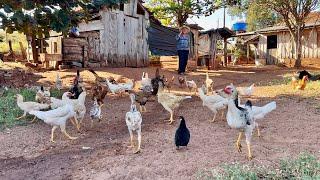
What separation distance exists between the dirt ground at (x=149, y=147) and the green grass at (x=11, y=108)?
1.24 feet

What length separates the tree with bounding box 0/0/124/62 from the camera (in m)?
7.85

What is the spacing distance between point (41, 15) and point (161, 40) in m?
13.1

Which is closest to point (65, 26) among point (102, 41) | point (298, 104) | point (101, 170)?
point (101, 170)

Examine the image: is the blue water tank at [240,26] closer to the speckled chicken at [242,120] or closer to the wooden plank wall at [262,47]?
the wooden plank wall at [262,47]

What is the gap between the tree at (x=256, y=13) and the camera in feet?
87.4

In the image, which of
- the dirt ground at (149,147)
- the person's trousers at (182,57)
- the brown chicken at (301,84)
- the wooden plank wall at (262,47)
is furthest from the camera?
the wooden plank wall at (262,47)

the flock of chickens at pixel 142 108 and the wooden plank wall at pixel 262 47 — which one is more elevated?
the wooden plank wall at pixel 262 47

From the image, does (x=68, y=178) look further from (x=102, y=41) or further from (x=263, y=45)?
(x=263, y=45)

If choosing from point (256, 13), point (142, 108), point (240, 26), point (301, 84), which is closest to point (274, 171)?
point (142, 108)

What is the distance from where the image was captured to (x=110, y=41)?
19.2 meters

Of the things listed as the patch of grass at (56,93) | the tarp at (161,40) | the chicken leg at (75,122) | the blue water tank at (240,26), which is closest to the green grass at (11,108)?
the patch of grass at (56,93)

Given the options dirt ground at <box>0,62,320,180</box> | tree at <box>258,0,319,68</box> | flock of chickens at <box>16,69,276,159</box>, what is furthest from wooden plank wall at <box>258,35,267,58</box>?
dirt ground at <box>0,62,320,180</box>

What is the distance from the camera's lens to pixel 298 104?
9969mm

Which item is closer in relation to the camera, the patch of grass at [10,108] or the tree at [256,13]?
the patch of grass at [10,108]
